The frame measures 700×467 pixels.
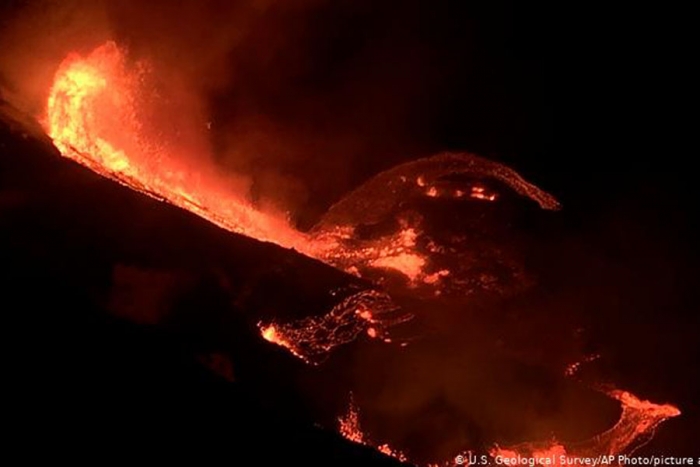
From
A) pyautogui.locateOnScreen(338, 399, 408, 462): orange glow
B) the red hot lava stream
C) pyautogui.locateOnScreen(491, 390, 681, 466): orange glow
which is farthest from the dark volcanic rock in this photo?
pyautogui.locateOnScreen(491, 390, 681, 466): orange glow

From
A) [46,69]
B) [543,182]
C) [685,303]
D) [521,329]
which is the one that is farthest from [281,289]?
[685,303]

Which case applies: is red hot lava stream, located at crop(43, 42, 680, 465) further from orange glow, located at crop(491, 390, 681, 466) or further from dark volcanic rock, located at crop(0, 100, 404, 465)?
dark volcanic rock, located at crop(0, 100, 404, 465)

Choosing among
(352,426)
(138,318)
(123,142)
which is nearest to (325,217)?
(123,142)

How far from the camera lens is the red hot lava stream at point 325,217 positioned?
3.92 metres

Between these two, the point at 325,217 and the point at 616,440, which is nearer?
the point at 616,440

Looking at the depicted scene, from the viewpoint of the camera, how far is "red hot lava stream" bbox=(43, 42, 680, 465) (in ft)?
12.9

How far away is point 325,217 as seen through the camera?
646 cm

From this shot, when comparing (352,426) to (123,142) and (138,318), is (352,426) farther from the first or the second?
(123,142)

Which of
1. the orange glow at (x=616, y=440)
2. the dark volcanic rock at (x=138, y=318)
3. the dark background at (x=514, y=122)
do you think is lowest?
the dark volcanic rock at (x=138, y=318)

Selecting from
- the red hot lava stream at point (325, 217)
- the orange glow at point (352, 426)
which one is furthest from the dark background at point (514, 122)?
the orange glow at point (352, 426)

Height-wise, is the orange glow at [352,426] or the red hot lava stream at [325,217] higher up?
the red hot lava stream at [325,217]

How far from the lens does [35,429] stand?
2.31m

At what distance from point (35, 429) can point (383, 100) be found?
5326 millimetres

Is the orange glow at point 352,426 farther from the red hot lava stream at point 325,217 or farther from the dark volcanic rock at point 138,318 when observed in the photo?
the dark volcanic rock at point 138,318
